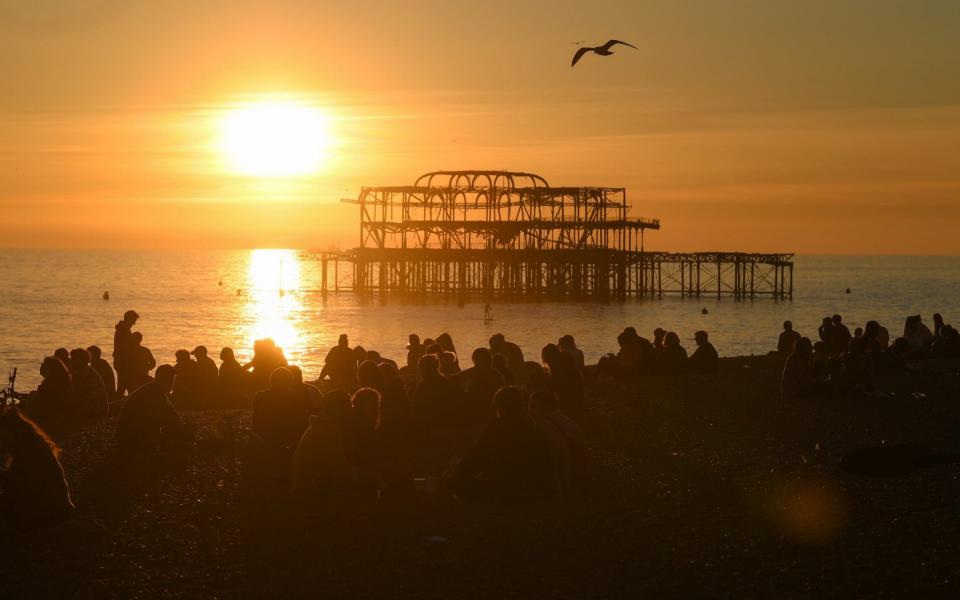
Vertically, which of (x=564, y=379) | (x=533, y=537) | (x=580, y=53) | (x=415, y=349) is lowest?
(x=533, y=537)

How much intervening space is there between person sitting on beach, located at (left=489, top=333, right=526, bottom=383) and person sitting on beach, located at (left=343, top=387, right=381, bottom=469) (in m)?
6.00

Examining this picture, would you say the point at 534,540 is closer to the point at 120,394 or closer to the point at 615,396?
the point at 615,396

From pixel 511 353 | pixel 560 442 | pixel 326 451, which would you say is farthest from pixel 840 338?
pixel 326 451

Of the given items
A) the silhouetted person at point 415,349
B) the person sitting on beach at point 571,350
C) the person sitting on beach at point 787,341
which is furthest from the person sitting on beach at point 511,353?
the person sitting on beach at point 787,341

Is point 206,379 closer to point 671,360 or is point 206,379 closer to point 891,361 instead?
point 671,360

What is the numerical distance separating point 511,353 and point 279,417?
241 inches

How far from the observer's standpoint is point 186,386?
16.4 metres

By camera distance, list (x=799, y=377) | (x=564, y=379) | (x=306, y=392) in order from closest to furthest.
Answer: (x=306, y=392), (x=564, y=379), (x=799, y=377)

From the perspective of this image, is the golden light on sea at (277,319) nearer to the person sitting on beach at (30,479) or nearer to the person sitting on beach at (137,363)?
the person sitting on beach at (137,363)

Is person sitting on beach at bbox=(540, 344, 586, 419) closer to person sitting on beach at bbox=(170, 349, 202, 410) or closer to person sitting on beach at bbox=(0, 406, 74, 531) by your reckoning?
person sitting on beach at bbox=(170, 349, 202, 410)

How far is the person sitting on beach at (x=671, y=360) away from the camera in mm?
19297

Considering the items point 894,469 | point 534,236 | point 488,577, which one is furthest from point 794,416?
point 534,236

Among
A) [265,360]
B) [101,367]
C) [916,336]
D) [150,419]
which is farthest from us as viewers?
[916,336]

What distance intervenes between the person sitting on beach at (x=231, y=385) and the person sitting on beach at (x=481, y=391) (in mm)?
4464
